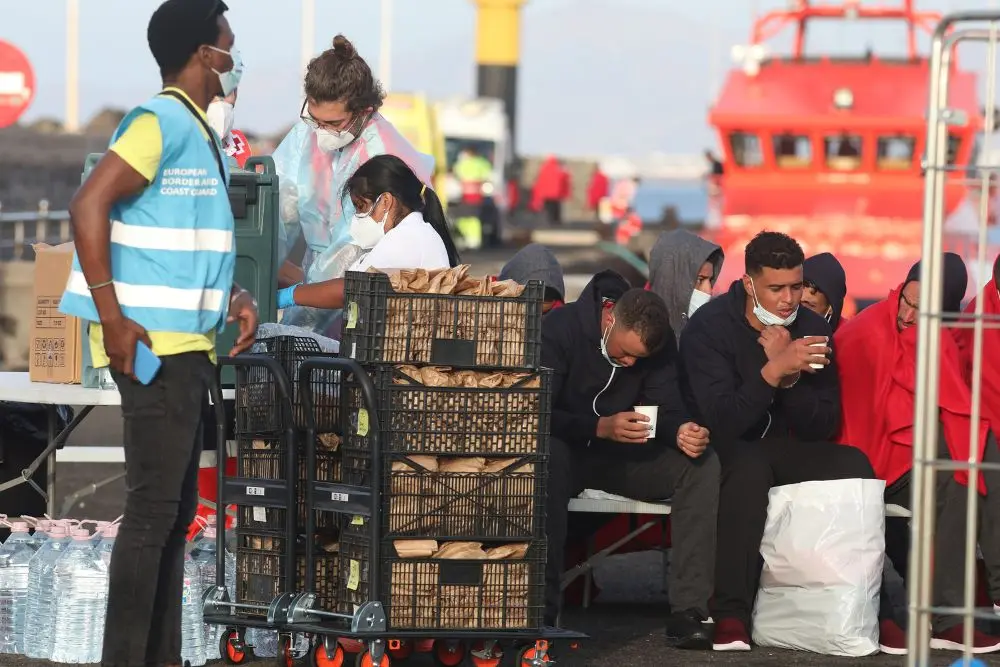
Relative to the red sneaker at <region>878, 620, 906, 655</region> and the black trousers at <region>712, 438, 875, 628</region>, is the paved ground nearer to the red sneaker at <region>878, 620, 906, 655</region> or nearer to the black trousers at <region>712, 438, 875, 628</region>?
the red sneaker at <region>878, 620, 906, 655</region>

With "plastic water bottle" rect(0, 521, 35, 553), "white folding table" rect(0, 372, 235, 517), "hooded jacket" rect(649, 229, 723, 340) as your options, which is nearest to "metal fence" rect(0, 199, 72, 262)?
"white folding table" rect(0, 372, 235, 517)

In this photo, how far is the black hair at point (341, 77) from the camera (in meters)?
7.76

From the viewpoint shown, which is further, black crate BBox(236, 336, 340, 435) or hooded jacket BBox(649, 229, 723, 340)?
hooded jacket BBox(649, 229, 723, 340)

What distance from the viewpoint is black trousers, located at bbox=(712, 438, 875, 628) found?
7.14 meters

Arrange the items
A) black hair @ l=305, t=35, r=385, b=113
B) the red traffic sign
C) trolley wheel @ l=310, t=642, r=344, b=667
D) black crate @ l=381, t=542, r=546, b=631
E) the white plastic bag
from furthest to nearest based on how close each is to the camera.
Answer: the red traffic sign, black hair @ l=305, t=35, r=385, b=113, the white plastic bag, trolley wheel @ l=310, t=642, r=344, b=667, black crate @ l=381, t=542, r=546, b=631

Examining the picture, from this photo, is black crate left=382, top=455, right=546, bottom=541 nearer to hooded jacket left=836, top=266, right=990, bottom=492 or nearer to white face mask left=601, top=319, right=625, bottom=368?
white face mask left=601, top=319, right=625, bottom=368

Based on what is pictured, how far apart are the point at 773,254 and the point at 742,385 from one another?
50 cm

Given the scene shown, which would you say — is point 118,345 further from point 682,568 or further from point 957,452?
point 957,452

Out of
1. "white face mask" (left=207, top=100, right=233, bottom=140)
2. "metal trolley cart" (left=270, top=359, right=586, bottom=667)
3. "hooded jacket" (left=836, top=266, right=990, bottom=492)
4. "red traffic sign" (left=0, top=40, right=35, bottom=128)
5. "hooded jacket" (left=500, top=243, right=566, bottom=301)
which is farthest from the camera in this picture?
"red traffic sign" (left=0, top=40, right=35, bottom=128)

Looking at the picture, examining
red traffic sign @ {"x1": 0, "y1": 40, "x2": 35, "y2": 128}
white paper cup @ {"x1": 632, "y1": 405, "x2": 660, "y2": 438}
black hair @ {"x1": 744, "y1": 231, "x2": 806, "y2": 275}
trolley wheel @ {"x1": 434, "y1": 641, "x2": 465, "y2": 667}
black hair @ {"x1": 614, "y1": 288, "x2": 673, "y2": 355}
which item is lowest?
trolley wheel @ {"x1": 434, "y1": 641, "x2": 465, "y2": 667}

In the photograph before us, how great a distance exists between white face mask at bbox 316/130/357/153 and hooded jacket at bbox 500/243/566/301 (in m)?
0.83

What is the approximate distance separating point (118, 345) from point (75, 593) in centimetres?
174

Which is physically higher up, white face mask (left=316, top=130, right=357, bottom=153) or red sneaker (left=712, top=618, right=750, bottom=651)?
white face mask (left=316, top=130, right=357, bottom=153)

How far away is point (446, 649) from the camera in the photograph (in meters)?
6.41
